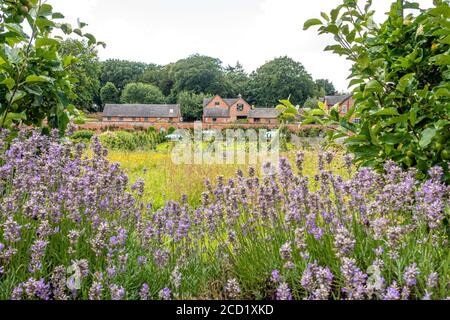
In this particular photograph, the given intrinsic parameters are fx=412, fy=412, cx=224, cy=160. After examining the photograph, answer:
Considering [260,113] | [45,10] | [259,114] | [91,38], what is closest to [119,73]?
[260,113]

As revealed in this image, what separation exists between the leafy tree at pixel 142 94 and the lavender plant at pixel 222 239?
44.8m

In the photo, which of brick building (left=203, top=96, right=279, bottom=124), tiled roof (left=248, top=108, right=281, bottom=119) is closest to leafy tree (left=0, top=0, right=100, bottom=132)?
brick building (left=203, top=96, right=279, bottom=124)

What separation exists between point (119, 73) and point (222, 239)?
57328mm

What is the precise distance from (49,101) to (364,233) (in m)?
2.71

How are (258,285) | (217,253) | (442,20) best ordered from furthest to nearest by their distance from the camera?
(217,253), (258,285), (442,20)

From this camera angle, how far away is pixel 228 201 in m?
2.78

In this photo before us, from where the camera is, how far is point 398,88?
7.53 ft

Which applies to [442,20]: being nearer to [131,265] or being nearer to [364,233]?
[364,233]

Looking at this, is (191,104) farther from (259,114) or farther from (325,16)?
(325,16)

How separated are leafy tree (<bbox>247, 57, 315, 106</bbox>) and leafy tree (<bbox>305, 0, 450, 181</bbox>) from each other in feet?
148

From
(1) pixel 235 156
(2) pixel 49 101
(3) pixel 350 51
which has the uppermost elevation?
(3) pixel 350 51

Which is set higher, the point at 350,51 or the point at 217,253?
the point at 350,51

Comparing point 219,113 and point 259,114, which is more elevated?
point 219,113
